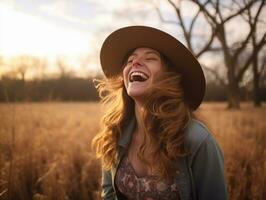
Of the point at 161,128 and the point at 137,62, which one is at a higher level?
the point at 137,62

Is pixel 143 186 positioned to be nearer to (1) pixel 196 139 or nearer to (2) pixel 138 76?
(1) pixel 196 139

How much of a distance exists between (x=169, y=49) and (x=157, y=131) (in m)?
0.54

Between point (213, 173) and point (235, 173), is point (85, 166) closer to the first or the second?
point (235, 173)

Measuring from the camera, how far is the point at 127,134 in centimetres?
215

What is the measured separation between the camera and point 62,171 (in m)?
3.51

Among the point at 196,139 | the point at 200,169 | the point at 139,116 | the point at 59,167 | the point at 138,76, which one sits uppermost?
the point at 138,76

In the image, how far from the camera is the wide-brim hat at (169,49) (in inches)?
77.5

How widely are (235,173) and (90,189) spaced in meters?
1.63

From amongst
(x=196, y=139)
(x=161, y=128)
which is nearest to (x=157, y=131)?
(x=161, y=128)

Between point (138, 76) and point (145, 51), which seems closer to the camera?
Answer: point (138, 76)

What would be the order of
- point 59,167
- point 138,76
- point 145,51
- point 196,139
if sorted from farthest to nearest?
point 59,167, point 145,51, point 138,76, point 196,139

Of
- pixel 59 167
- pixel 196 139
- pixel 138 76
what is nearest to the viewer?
pixel 196 139

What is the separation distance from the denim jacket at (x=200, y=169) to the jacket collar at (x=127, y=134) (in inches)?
16.6

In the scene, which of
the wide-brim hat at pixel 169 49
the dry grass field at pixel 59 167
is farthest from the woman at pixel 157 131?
the dry grass field at pixel 59 167
